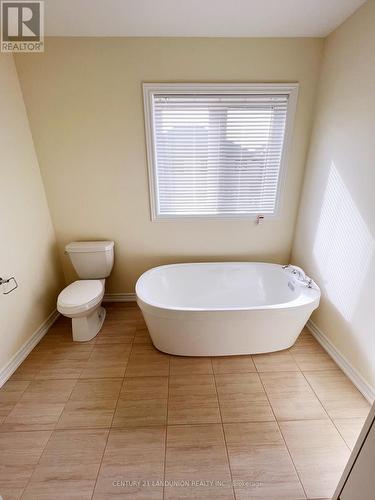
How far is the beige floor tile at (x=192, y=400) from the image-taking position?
4.02 ft

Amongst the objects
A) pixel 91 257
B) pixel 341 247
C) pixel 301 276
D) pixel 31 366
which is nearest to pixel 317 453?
pixel 301 276

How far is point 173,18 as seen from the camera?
137 centimetres

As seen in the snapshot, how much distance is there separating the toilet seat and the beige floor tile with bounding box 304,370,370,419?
1.73 m

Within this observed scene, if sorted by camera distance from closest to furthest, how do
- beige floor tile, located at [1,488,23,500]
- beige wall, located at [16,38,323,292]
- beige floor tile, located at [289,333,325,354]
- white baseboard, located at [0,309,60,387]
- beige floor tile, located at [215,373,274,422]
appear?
beige floor tile, located at [1,488,23,500] < beige floor tile, located at [215,373,274,422] < white baseboard, located at [0,309,60,387] < beige wall, located at [16,38,323,292] < beige floor tile, located at [289,333,325,354]

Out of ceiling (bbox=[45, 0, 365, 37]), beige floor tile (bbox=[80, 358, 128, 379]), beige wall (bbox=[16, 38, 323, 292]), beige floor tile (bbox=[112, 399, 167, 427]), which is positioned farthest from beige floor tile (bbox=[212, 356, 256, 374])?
ceiling (bbox=[45, 0, 365, 37])

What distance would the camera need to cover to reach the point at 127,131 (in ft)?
5.82

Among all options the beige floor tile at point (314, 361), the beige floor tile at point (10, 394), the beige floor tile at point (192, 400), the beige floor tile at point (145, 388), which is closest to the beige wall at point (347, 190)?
the beige floor tile at point (314, 361)

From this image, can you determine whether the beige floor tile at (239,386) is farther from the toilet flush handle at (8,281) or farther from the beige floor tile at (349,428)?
the toilet flush handle at (8,281)

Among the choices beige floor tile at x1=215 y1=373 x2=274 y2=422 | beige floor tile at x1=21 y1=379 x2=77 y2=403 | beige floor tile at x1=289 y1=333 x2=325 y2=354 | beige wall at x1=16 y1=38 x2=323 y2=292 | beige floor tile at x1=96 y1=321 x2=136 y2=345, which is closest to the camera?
beige floor tile at x1=215 y1=373 x2=274 y2=422

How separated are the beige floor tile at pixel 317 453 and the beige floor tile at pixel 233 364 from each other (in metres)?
0.38

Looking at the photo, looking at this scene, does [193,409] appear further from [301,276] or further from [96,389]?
[301,276]

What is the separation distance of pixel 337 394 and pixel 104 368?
163 centimetres

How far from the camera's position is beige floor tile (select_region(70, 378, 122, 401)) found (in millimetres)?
1349

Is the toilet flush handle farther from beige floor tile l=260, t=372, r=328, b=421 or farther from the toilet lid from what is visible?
beige floor tile l=260, t=372, r=328, b=421
